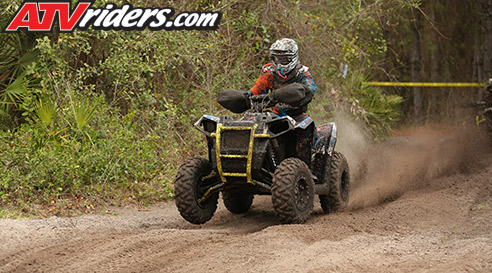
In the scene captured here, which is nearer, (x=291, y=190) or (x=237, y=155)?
(x=291, y=190)

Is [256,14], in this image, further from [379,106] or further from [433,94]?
[433,94]

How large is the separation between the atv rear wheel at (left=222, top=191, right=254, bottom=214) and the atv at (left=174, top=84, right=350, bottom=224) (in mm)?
797

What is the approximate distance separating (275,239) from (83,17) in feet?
26.4

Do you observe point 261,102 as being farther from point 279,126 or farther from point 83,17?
point 83,17

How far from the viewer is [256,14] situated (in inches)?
594

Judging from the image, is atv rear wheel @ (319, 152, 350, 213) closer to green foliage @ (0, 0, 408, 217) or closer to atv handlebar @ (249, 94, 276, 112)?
atv handlebar @ (249, 94, 276, 112)

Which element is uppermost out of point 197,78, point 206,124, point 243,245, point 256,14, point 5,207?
point 256,14

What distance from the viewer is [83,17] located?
1319cm

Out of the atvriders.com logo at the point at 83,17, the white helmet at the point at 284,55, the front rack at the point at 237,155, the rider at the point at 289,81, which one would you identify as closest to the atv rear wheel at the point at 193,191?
the front rack at the point at 237,155

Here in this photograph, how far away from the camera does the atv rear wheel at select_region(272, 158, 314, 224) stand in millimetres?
7668

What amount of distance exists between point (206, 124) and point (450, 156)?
7.60m

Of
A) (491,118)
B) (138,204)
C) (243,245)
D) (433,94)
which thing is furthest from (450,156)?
(433,94)

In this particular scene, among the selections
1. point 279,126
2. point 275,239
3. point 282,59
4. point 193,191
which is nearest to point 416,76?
point 282,59

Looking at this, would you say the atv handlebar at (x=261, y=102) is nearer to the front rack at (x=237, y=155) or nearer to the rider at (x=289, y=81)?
the rider at (x=289, y=81)
